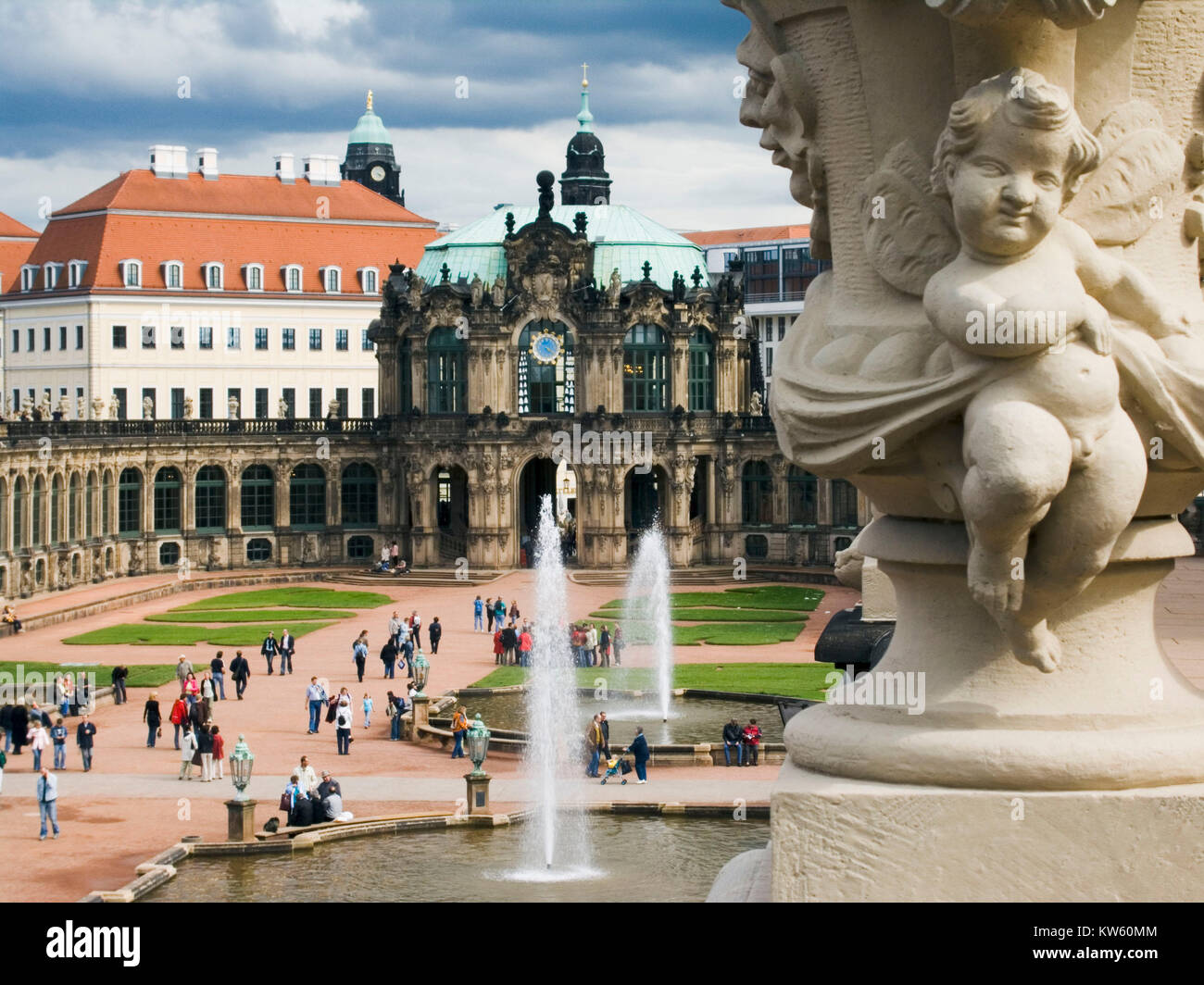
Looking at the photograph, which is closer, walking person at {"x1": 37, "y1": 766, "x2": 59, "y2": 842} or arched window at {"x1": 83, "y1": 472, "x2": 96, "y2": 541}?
walking person at {"x1": 37, "y1": 766, "x2": 59, "y2": 842}

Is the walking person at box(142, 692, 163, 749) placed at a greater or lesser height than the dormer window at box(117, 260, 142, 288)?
lesser

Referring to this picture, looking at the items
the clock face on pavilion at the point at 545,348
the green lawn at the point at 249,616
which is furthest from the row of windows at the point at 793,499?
the green lawn at the point at 249,616

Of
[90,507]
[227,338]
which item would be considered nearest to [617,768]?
[90,507]

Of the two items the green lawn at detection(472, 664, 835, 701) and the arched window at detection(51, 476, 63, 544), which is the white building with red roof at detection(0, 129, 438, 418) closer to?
the arched window at detection(51, 476, 63, 544)

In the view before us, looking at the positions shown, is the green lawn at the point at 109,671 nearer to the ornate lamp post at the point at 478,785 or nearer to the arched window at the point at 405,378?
the ornate lamp post at the point at 478,785

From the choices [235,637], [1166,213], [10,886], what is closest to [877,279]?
[1166,213]

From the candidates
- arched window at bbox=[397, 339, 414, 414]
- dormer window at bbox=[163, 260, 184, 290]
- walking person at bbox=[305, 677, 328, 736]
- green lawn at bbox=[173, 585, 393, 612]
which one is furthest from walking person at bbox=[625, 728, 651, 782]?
dormer window at bbox=[163, 260, 184, 290]

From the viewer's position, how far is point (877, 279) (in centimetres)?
639

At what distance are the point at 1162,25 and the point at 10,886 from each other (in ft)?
77.3

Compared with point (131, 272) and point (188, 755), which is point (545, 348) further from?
point (188, 755)

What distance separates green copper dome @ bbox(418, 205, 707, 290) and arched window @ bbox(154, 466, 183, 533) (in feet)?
45.0

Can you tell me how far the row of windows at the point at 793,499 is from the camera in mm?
82688

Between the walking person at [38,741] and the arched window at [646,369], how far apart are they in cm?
4648

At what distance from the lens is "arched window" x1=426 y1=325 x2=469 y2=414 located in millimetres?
82750
